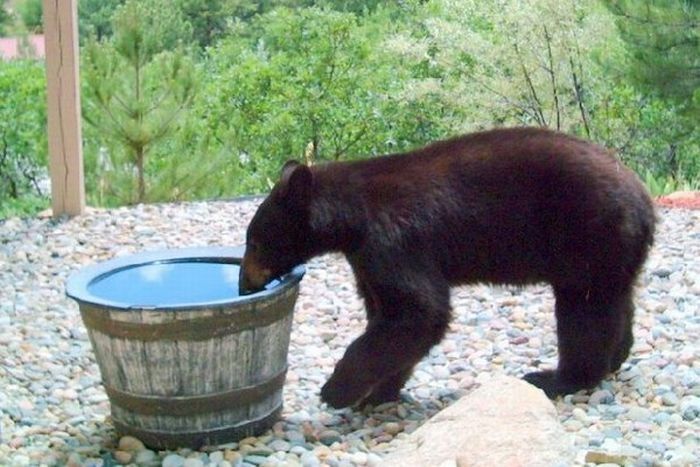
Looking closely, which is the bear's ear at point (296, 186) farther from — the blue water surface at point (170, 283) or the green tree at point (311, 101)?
the green tree at point (311, 101)

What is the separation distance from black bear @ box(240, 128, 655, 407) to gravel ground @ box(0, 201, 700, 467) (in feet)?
0.69

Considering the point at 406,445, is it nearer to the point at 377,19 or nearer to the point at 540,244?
the point at 540,244

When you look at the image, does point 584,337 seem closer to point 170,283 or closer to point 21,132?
point 170,283

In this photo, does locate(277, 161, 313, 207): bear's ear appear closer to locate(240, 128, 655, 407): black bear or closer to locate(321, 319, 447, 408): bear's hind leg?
locate(240, 128, 655, 407): black bear

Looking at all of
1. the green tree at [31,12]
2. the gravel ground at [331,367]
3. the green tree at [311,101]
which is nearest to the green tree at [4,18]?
the green tree at [31,12]

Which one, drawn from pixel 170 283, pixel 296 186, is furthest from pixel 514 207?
pixel 170 283

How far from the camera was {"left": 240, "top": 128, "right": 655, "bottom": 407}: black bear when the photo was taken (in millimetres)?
4320

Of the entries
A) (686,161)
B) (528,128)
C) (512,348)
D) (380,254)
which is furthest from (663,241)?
(686,161)

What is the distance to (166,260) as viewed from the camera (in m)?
4.56

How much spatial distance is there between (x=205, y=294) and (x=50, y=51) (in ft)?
13.4

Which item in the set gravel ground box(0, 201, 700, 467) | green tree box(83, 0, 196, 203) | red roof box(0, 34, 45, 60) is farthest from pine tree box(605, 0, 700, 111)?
red roof box(0, 34, 45, 60)

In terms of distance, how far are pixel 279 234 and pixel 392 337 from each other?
0.59m

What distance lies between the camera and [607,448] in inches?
152

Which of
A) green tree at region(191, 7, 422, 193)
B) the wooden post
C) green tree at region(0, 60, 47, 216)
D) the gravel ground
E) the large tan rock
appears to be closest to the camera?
the large tan rock
